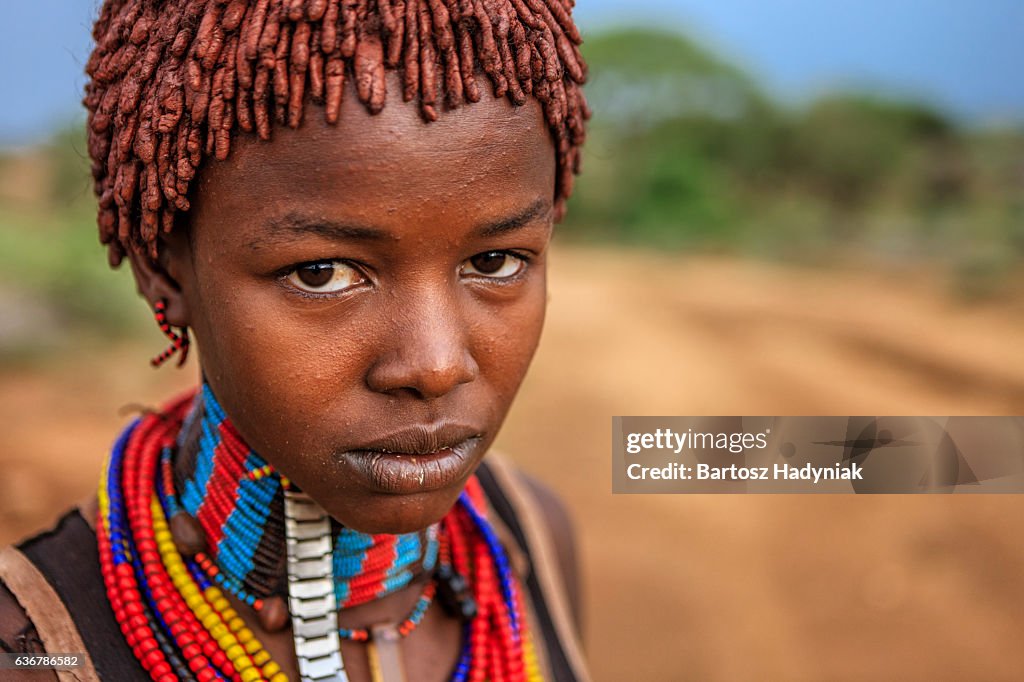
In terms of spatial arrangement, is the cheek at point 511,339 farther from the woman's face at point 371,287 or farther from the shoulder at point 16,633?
the shoulder at point 16,633

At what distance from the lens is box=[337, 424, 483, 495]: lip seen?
1312 millimetres

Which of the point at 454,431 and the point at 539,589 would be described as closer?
the point at 454,431

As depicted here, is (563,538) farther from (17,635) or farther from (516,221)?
(17,635)

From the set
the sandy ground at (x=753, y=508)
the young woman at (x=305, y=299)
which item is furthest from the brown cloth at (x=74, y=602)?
the sandy ground at (x=753, y=508)

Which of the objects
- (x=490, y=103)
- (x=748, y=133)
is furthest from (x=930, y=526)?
(x=748, y=133)

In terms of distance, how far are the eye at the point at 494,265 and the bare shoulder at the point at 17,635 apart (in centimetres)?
85

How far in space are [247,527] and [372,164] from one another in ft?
2.14

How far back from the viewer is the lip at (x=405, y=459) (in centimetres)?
131

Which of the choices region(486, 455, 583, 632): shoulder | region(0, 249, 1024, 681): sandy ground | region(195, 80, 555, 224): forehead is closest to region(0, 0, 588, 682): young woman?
region(195, 80, 555, 224): forehead

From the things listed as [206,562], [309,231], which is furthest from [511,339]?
[206,562]

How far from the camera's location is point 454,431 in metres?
1.35

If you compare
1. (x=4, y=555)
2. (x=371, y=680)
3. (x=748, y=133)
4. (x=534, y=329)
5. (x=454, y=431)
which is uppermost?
(x=748, y=133)

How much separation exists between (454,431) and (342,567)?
0.37 m

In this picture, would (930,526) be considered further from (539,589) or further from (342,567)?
(342,567)
